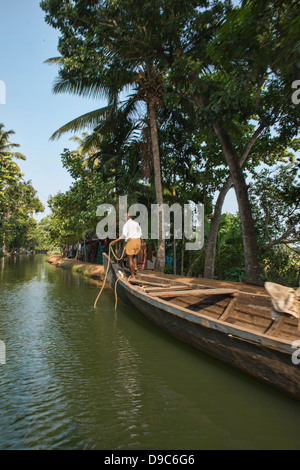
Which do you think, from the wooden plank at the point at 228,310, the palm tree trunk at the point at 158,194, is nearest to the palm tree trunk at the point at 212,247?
the palm tree trunk at the point at 158,194

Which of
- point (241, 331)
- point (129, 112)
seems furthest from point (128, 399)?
point (129, 112)

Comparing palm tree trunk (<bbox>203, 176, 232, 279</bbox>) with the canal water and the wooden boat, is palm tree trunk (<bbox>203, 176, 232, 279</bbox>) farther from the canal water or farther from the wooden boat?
the canal water

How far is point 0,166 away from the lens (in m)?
15.5

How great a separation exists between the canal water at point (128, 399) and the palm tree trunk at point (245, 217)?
10.8 feet

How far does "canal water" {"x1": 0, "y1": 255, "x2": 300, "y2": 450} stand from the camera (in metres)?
2.72

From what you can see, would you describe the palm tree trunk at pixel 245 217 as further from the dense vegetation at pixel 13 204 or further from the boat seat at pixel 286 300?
the dense vegetation at pixel 13 204

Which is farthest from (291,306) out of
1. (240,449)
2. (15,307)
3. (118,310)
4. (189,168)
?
(189,168)

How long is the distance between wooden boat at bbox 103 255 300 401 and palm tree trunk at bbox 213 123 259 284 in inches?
100

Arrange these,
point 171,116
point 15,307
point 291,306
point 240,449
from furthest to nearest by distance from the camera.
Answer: point 171,116, point 15,307, point 291,306, point 240,449

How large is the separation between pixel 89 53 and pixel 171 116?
17.0ft

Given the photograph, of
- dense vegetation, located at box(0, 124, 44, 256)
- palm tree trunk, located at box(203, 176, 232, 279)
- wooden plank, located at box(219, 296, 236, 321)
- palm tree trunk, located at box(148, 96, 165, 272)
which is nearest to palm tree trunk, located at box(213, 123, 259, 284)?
palm tree trunk, located at box(203, 176, 232, 279)

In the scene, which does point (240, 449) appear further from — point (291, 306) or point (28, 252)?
point (28, 252)

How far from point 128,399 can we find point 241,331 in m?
1.44

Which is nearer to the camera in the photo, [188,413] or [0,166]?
[188,413]
